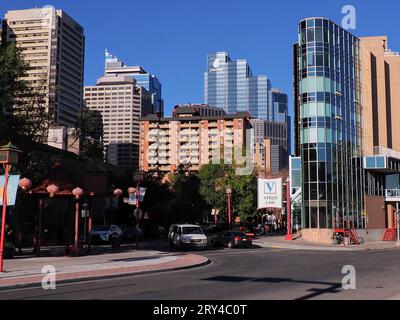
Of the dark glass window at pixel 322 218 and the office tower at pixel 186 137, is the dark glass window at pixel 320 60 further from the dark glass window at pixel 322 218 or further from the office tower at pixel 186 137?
the office tower at pixel 186 137

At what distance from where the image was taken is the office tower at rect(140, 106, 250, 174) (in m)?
163

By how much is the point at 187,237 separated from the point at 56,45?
1618 inches

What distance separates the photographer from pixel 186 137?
16862 cm

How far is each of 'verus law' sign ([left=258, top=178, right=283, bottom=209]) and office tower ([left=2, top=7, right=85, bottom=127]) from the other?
21.5 meters

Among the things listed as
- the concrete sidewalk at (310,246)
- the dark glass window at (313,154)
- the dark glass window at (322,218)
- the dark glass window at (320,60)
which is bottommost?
the concrete sidewalk at (310,246)

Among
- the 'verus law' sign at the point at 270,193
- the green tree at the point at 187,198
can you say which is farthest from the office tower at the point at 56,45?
the 'verus law' sign at the point at 270,193

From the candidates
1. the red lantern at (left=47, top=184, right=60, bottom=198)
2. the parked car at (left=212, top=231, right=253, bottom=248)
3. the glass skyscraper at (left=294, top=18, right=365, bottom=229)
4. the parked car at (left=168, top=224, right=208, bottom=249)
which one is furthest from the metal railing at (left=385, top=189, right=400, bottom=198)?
the red lantern at (left=47, top=184, right=60, bottom=198)

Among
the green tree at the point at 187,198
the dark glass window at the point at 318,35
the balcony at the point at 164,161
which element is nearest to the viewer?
the dark glass window at the point at 318,35

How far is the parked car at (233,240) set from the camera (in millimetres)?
36438

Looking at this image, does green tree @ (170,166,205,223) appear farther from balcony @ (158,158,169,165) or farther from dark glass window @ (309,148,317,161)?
balcony @ (158,158,169,165)

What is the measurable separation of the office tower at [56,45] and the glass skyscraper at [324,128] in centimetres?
2693
